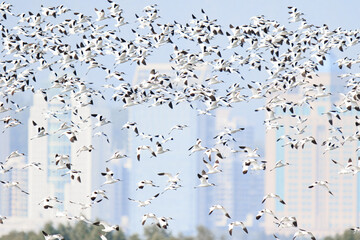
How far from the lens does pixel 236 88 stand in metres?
46.2

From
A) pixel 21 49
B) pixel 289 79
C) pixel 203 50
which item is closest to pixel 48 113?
pixel 21 49

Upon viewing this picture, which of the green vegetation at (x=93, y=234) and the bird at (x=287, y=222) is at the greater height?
the bird at (x=287, y=222)

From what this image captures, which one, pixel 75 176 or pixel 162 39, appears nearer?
pixel 75 176

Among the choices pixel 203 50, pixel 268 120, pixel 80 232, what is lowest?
pixel 80 232

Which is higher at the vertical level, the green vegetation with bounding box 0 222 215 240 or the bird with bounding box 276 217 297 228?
the bird with bounding box 276 217 297 228

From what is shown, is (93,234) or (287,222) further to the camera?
(93,234)

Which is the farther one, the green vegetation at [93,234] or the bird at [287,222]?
the green vegetation at [93,234]

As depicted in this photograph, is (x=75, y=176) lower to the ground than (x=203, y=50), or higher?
lower

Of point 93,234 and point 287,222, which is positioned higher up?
point 287,222

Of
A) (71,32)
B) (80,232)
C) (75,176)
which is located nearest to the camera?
(75,176)

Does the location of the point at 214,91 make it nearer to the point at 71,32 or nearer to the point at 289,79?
the point at 289,79

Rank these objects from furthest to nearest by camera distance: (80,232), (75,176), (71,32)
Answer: (80,232) < (71,32) < (75,176)

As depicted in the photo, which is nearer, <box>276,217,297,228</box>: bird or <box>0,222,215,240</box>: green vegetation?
<box>276,217,297,228</box>: bird

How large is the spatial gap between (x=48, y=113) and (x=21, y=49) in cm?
325
